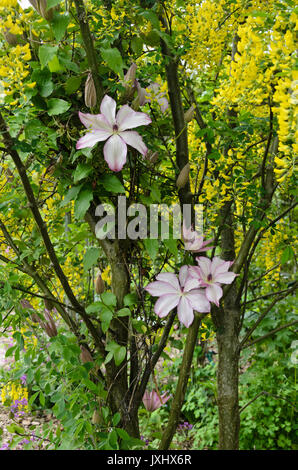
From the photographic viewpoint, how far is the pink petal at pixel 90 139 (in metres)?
0.83

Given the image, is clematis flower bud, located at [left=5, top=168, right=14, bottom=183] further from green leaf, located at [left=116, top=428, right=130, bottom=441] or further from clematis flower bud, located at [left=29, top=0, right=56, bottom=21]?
green leaf, located at [left=116, top=428, right=130, bottom=441]

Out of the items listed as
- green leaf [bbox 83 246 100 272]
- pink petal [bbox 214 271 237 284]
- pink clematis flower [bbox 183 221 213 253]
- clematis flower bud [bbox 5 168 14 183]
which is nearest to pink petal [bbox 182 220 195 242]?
pink clematis flower [bbox 183 221 213 253]

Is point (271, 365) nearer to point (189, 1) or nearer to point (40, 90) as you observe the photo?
point (189, 1)

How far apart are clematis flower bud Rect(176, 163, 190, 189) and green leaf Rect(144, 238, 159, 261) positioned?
197 mm

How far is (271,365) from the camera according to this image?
261cm

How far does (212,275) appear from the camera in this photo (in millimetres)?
1005

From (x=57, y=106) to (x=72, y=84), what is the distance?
0.21ft

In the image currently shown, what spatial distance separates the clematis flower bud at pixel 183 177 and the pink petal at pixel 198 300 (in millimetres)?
283

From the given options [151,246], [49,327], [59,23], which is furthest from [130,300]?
[59,23]

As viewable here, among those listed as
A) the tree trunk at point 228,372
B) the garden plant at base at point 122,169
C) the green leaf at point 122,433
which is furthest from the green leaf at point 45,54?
the tree trunk at point 228,372

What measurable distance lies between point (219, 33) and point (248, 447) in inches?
80.0

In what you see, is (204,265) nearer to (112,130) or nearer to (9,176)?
(112,130)

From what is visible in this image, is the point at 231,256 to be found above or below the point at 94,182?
above

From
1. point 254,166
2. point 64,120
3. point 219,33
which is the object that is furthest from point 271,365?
point 64,120
